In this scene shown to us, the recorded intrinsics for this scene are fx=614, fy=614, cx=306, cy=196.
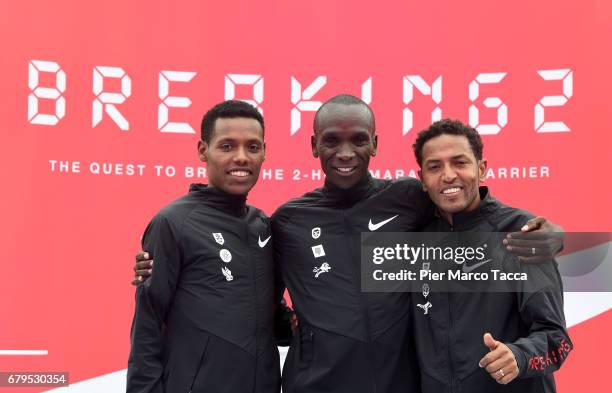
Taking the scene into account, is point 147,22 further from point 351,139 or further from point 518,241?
point 518,241

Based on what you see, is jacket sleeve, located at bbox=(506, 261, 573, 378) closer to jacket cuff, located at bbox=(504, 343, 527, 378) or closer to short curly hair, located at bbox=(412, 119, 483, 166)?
jacket cuff, located at bbox=(504, 343, 527, 378)

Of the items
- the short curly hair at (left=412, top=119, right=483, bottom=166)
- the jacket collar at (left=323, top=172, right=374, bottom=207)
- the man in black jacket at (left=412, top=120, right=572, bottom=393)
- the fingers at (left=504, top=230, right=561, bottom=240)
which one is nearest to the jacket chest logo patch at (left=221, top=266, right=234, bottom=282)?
the jacket collar at (left=323, top=172, right=374, bottom=207)

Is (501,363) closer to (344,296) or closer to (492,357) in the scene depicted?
(492,357)

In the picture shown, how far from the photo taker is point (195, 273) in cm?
170

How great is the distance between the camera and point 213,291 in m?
1.68

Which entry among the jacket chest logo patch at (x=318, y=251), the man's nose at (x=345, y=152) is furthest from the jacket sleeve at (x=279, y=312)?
the man's nose at (x=345, y=152)

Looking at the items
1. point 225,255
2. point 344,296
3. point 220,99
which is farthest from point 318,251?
point 220,99

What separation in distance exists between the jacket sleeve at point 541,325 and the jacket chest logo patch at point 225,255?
77 centimetres

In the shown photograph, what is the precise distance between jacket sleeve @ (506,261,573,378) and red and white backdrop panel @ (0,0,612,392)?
162 cm

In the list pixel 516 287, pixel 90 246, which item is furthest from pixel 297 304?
pixel 90 246

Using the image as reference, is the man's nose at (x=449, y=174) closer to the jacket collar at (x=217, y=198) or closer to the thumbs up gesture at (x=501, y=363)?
the thumbs up gesture at (x=501, y=363)

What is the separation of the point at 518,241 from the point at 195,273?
855mm

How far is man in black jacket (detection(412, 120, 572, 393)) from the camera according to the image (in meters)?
1.41

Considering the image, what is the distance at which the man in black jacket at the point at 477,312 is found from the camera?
141cm
